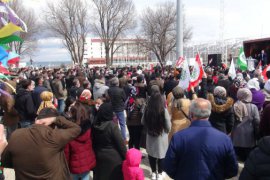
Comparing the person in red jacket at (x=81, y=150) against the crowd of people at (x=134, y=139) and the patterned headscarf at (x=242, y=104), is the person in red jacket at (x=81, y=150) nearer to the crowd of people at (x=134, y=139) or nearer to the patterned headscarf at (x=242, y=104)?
the crowd of people at (x=134, y=139)

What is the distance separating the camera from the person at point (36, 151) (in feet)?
10.6

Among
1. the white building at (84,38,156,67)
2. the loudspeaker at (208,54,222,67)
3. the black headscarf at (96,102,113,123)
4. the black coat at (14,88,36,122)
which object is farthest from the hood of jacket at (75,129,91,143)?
the white building at (84,38,156,67)

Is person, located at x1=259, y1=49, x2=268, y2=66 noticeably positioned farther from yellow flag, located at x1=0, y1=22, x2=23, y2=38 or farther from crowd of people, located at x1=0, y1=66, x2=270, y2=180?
yellow flag, located at x1=0, y1=22, x2=23, y2=38

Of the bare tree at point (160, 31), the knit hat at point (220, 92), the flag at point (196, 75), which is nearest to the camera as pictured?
the knit hat at point (220, 92)

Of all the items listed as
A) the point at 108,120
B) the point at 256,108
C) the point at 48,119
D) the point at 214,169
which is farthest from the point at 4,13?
the point at 256,108

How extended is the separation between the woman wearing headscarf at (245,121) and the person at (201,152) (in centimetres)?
295

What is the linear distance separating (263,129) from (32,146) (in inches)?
145

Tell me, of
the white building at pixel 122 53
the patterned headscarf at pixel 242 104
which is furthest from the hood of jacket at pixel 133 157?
the white building at pixel 122 53

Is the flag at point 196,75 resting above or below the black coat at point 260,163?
above

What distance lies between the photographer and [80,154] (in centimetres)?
434

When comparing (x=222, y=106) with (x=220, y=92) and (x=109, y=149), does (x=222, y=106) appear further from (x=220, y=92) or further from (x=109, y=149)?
(x=109, y=149)

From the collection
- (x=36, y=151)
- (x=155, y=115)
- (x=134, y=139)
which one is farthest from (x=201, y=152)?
(x=134, y=139)

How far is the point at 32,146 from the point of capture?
3227mm

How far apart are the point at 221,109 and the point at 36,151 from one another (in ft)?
12.6
